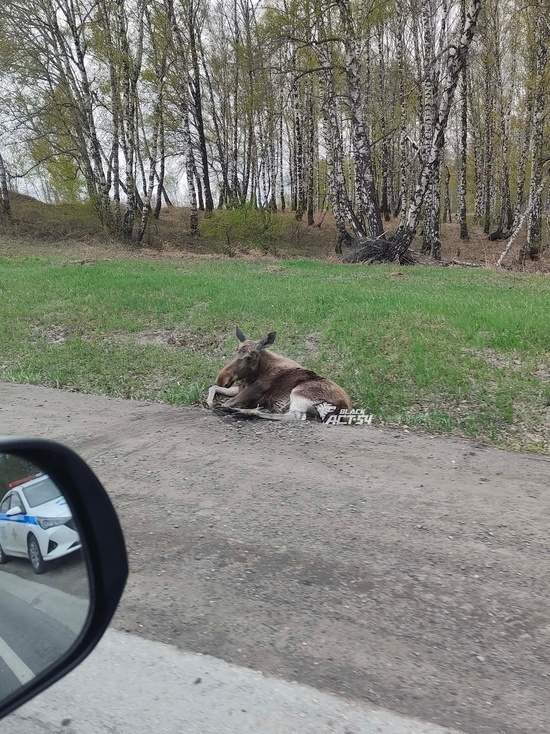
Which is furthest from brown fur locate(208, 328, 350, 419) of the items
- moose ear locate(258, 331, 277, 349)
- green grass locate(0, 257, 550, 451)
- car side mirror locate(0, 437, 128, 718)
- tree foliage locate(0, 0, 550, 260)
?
tree foliage locate(0, 0, 550, 260)

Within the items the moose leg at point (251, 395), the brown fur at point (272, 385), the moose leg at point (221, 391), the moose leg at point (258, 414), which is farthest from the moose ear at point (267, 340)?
the moose leg at point (258, 414)

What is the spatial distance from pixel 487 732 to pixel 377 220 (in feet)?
65.5

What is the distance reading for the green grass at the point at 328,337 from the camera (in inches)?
284

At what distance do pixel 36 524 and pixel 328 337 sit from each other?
25.8ft

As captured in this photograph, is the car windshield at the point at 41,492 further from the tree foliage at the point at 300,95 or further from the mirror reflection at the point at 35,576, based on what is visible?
the tree foliage at the point at 300,95

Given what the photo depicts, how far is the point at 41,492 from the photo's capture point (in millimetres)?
1883

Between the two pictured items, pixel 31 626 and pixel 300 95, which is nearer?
pixel 31 626

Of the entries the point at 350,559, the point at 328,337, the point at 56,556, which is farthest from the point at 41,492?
the point at 328,337

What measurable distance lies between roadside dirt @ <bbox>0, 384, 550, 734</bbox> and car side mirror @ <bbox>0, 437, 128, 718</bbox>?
1.25m

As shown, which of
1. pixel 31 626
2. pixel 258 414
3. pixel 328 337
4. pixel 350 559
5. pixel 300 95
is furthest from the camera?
pixel 300 95

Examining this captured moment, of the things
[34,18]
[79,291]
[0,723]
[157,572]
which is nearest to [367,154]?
[79,291]

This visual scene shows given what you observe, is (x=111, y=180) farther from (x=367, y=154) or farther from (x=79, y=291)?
(x=79, y=291)

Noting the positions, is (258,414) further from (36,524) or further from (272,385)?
(36,524)

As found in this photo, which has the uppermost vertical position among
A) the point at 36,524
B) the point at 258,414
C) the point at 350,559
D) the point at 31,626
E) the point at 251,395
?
the point at 36,524
